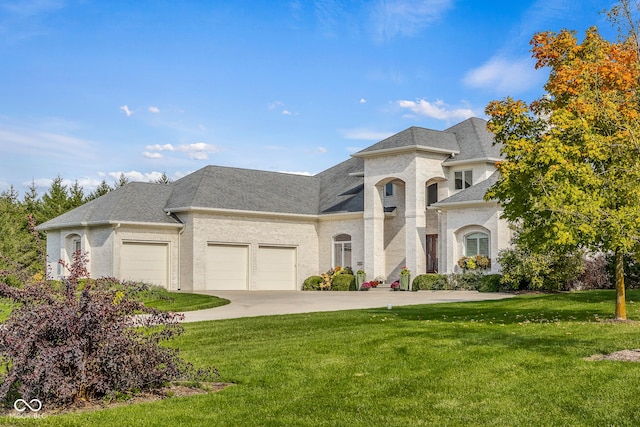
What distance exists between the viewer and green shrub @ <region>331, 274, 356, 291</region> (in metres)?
35.3

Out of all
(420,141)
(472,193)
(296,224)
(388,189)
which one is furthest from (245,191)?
(472,193)

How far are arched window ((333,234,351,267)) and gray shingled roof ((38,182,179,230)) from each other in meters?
8.41

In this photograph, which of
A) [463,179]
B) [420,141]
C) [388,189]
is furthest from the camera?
[388,189]

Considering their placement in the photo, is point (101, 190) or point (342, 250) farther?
point (101, 190)

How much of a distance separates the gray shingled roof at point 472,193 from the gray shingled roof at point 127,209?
12443 millimetres

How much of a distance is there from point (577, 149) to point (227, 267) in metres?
23.5

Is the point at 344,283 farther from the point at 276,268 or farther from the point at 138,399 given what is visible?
the point at 138,399

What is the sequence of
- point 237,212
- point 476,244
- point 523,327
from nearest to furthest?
point 523,327, point 476,244, point 237,212

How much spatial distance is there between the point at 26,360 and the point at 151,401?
148cm

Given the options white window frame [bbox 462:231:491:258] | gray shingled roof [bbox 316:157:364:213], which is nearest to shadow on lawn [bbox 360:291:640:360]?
white window frame [bbox 462:231:491:258]

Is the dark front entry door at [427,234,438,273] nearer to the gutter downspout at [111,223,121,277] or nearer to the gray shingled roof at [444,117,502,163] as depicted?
the gray shingled roof at [444,117,502,163]

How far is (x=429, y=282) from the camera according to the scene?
31891 mm

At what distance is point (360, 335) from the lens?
12703 millimetres

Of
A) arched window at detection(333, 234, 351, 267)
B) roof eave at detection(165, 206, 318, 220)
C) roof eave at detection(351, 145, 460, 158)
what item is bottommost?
arched window at detection(333, 234, 351, 267)
